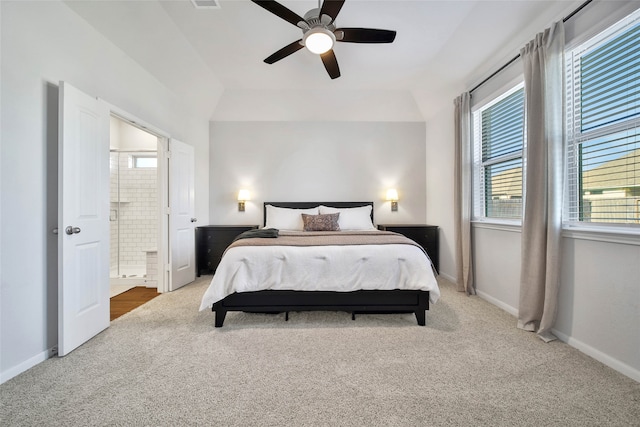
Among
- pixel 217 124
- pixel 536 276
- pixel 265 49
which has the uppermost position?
pixel 265 49

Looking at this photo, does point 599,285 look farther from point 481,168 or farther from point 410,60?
point 410,60

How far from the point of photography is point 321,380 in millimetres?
1555

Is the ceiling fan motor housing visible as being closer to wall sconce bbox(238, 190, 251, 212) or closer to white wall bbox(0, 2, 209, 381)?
white wall bbox(0, 2, 209, 381)

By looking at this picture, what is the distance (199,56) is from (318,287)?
3235mm

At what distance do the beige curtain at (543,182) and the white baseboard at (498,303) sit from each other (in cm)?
34

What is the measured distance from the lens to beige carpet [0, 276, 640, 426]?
4.22ft

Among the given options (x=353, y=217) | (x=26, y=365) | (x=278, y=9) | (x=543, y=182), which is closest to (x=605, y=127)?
(x=543, y=182)

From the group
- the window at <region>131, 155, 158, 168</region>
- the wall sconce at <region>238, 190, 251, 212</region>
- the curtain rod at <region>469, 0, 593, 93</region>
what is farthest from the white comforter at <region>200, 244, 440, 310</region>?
the window at <region>131, 155, 158, 168</region>

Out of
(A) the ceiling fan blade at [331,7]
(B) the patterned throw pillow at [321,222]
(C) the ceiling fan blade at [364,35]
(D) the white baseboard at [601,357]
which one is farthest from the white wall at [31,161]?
(D) the white baseboard at [601,357]

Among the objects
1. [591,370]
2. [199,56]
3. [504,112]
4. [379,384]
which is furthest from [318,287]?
[199,56]

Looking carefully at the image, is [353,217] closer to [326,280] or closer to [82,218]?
[326,280]

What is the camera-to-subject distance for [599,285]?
177 cm

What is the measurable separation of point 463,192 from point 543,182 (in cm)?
119

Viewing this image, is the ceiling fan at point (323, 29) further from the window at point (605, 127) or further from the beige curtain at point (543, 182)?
the window at point (605, 127)
